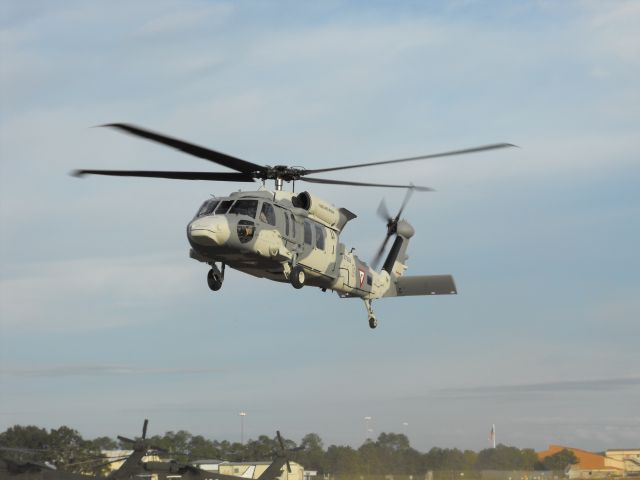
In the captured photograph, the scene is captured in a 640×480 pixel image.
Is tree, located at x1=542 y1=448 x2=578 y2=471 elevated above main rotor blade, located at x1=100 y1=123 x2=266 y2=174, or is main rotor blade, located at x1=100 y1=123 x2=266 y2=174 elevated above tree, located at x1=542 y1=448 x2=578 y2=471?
main rotor blade, located at x1=100 y1=123 x2=266 y2=174

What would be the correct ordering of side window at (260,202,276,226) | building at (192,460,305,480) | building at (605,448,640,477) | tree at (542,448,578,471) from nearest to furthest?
1. side window at (260,202,276,226)
2. building at (192,460,305,480)
3. tree at (542,448,578,471)
4. building at (605,448,640,477)

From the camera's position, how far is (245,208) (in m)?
29.1

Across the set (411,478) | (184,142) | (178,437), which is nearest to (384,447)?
(411,478)

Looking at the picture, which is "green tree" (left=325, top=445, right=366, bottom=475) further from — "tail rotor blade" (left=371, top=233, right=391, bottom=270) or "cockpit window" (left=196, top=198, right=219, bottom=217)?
"cockpit window" (left=196, top=198, right=219, bottom=217)

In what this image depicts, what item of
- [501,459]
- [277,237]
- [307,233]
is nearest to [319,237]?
[307,233]

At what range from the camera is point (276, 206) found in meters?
30.0

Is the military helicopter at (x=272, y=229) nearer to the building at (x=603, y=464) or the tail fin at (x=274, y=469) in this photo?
the tail fin at (x=274, y=469)

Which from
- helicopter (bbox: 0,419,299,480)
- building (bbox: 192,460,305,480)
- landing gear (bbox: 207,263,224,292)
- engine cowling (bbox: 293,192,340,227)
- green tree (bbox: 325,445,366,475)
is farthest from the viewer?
building (bbox: 192,460,305,480)

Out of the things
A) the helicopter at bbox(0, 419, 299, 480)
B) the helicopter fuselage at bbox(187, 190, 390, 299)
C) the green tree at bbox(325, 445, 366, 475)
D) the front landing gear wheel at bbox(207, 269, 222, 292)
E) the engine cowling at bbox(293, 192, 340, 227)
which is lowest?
the helicopter at bbox(0, 419, 299, 480)

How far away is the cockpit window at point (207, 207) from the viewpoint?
95.1 ft

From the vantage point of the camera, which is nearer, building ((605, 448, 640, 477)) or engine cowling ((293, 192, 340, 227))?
engine cowling ((293, 192, 340, 227))

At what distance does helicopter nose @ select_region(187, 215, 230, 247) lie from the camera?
2755cm

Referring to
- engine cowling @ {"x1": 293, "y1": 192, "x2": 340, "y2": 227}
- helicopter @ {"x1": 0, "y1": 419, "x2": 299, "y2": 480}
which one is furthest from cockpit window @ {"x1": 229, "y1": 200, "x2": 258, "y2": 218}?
helicopter @ {"x1": 0, "y1": 419, "x2": 299, "y2": 480}

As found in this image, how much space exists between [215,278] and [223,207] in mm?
2510
